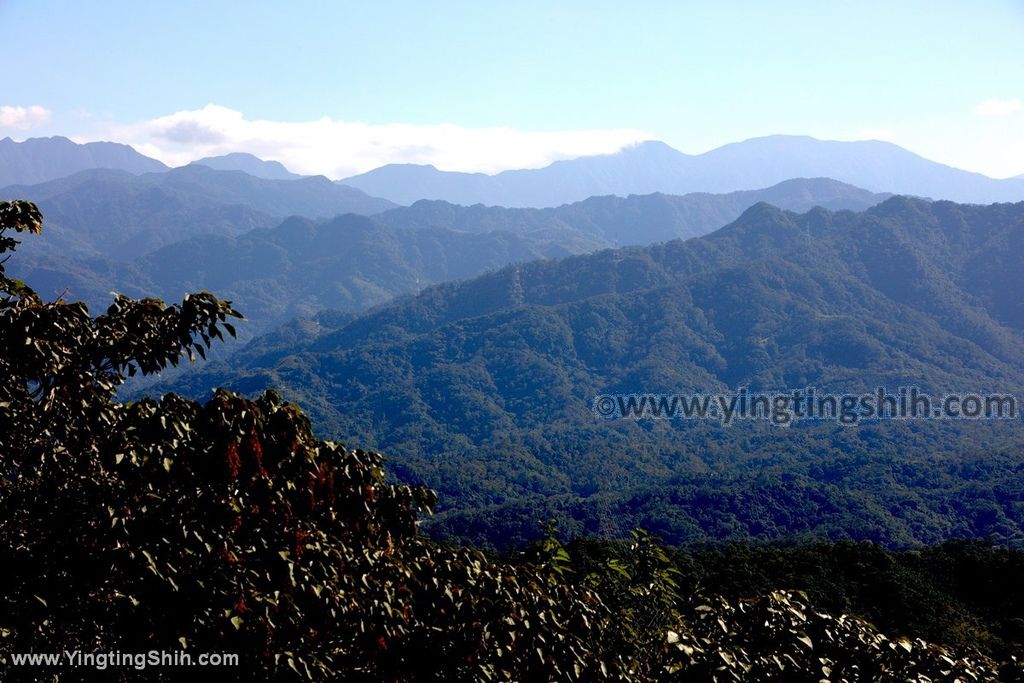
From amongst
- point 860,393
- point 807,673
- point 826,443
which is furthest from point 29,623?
point 860,393

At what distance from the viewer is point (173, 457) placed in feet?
22.6

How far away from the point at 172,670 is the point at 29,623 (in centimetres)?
120

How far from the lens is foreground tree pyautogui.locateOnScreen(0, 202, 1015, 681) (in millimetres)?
6332

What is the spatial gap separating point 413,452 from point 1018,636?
505 ft

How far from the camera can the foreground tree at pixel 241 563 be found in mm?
6332

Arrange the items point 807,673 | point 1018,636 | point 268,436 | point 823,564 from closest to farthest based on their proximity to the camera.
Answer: point 807,673 < point 268,436 < point 1018,636 < point 823,564

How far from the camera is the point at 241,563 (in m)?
6.45

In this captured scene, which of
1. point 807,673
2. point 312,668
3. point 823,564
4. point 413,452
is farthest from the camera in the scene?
point 413,452

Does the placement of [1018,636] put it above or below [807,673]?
below

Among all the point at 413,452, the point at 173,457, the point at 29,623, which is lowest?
the point at 413,452

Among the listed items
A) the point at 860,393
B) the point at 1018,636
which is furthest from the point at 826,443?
the point at 1018,636

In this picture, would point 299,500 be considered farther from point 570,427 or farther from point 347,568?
point 570,427

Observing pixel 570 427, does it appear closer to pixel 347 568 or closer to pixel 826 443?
pixel 826 443

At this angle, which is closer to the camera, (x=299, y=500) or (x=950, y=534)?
(x=299, y=500)
